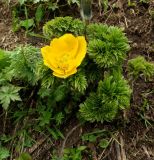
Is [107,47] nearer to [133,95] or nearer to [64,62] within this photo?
[64,62]

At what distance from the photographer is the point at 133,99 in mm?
2895

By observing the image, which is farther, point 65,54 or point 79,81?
point 65,54

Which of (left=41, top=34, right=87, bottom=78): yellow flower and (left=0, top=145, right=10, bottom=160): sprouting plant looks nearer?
(left=41, top=34, right=87, bottom=78): yellow flower

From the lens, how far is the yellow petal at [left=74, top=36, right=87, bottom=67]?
2.54 m

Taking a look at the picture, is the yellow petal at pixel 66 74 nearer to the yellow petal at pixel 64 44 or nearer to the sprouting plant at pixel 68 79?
A: the sprouting plant at pixel 68 79

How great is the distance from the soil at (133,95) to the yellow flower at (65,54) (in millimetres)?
448

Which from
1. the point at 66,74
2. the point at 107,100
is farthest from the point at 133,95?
the point at 66,74

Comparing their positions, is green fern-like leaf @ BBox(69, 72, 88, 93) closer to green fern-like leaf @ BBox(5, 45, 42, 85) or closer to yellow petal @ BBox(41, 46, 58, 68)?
yellow petal @ BBox(41, 46, 58, 68)

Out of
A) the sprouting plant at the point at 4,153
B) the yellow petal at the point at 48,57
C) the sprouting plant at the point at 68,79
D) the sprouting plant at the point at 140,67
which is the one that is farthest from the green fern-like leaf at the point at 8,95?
the sprouting plant at the point at 140,67

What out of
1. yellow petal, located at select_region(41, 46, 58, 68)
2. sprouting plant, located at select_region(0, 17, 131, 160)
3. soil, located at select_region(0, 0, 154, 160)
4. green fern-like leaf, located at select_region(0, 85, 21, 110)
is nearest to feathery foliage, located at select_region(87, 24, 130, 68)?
sprouting plant, located at select_region(0, 17, 131, 160)

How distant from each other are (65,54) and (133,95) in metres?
0.55

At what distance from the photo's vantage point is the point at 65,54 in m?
2.65

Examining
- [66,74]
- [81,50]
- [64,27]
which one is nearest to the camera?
[66,74]

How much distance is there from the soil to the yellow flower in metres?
0.45
